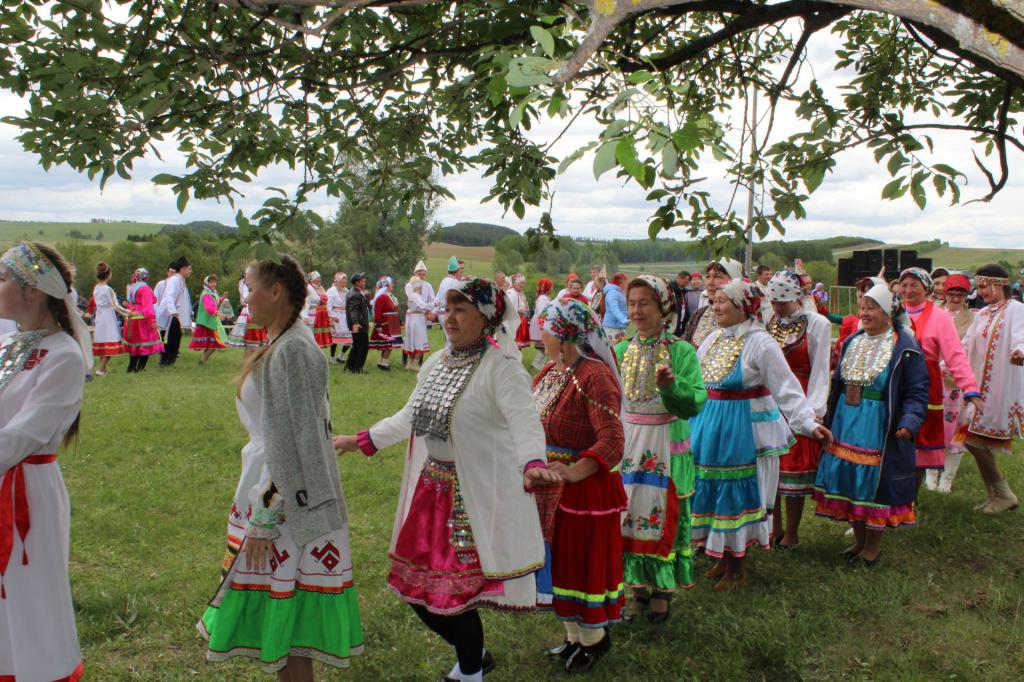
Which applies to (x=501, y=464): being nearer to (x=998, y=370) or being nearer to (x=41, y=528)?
(x=41, y=528)

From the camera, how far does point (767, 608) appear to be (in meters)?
4.89

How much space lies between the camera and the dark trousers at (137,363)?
1452 centimetres

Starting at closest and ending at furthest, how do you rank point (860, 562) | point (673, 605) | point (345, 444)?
point (345, 444)
point (673, 605)
point (860, 562)

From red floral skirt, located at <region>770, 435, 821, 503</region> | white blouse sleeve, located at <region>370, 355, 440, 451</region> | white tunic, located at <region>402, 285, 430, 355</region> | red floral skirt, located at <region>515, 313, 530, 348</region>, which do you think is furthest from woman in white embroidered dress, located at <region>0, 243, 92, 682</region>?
red floral skirt, located at <region>515, 313, 530, 348</region>

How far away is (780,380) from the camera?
5141 millimetres

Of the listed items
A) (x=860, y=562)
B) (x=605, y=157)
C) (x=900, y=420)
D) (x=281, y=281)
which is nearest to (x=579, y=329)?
(x=281, y=281)

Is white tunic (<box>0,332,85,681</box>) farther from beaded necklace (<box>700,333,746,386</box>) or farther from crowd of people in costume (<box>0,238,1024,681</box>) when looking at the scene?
beaded necklace (<box>700,333,746,386</box>)

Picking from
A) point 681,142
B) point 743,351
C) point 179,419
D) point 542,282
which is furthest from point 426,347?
point 681,142

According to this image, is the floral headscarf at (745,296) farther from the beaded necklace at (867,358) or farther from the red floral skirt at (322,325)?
the red floral skirt at (322,325)

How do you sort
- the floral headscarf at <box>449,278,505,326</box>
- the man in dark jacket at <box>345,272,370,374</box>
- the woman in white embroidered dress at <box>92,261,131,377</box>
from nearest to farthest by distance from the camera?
the floral headscarf at <box>449,278,505,326</box>, the woman in white embroidered dress at <box>92,261,131,377</box>, the man in dark jacket at <box>345,272,370,374</box>

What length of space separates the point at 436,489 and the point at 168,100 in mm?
2227

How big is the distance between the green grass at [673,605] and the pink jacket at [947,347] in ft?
4.10

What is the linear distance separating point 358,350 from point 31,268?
11858mm

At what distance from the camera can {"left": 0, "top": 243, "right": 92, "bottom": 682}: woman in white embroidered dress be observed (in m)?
3.04
